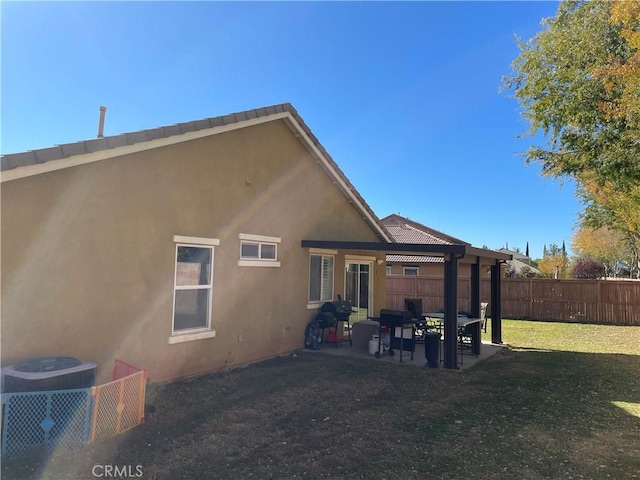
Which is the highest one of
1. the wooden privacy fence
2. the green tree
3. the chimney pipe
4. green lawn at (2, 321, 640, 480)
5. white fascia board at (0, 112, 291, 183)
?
the green tree

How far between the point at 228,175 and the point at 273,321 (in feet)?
11.5

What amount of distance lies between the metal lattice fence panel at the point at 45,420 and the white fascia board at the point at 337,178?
7.34 metres

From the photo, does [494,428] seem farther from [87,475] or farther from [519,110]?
[519,110]

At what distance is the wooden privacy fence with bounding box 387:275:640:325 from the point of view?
725 inches

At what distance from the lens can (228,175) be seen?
820 centimetres

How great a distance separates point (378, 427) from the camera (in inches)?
215

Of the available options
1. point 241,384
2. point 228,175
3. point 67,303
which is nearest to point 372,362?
point 241,384

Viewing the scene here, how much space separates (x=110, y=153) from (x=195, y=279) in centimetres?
273

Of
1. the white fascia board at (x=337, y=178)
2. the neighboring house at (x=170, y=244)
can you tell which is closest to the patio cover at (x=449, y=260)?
the neighboring house at (x=170, y=244)

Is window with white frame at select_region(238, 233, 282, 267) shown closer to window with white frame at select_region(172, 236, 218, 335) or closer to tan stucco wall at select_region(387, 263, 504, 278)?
window with white frame at select_region(172, 236, 218, 335)

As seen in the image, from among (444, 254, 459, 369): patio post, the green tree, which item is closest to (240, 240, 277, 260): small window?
(444, 254, 459, 369): patio post

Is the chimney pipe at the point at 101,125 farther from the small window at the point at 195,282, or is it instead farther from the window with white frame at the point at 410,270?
the window with white frame at the point at 410,270

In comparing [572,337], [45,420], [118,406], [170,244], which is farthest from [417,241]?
[45,420]

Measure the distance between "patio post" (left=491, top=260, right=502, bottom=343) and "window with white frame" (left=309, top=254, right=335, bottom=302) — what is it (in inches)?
203
